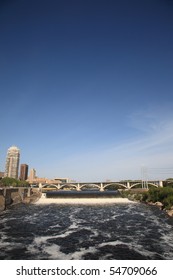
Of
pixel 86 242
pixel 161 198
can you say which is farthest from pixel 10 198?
pixel 161 198

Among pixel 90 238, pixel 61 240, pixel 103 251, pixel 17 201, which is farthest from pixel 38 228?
pixel 17 201

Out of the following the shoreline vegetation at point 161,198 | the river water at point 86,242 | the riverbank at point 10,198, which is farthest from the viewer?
the riverbank at point 10,198

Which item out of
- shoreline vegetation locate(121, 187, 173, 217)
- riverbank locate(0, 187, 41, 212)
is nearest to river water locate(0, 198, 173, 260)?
shoreline vegetation locate(121, 187, 173, 217)

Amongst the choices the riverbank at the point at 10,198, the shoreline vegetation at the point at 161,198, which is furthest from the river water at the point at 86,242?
the riverbank at the point at 10,198

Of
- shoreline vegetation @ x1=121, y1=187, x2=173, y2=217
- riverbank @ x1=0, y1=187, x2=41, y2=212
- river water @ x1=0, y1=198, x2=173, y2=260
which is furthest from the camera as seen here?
riverbank @ x1=0, y1=187, x2=41, y2=212

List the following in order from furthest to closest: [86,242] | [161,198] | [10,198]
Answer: [10,198] < [161,198] < [86,242]

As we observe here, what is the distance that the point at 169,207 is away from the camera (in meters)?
59.9

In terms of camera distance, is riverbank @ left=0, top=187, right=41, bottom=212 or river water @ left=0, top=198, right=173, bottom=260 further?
riverbank @ left=0, top=187, right=41, bottom=212

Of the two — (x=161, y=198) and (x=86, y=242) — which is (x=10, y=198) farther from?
(x=161, y=198)

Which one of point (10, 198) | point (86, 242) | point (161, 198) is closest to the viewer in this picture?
point (86, 242)

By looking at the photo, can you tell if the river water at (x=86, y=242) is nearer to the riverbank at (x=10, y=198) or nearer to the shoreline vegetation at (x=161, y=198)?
the shoreline vegetation at (x=161, y=198)

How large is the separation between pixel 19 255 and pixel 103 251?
415 inches

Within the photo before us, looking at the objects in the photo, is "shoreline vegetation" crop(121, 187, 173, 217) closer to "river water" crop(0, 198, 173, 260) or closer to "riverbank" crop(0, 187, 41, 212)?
"river water" crop(0, 198, 173, 260)

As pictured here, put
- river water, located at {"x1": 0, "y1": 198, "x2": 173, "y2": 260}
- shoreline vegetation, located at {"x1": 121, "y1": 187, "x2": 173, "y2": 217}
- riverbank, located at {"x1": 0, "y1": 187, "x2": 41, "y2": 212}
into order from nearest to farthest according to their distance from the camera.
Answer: river water, located at {"x1": 0, "y1": 198, "x2": 173, "y2": 260}, shoreline vegetation, located at {"x1": 121, "y1": 187, "x2": 173, "y2": 217}, riverbank, located at {"x1": 0, "y1": 187, "x2": 41, "y2": 212}
